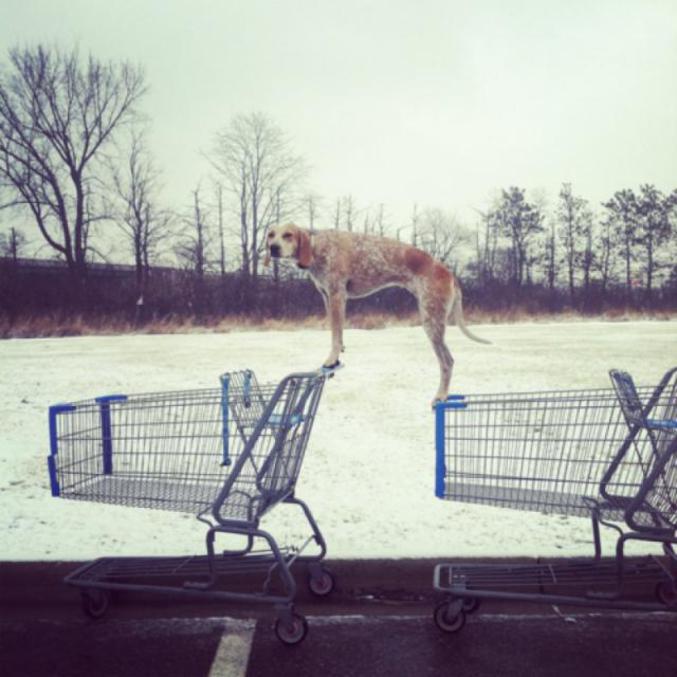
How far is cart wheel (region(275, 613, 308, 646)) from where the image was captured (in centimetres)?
263

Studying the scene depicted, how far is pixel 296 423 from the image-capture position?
2871 mm

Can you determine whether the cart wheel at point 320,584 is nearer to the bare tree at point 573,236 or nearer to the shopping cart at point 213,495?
the shopping cart at point 213,495

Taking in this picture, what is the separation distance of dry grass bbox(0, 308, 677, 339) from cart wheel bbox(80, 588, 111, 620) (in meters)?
2.46

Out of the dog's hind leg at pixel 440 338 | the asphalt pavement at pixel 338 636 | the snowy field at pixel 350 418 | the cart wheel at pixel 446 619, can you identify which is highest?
the dog's hind leg at pixel 440 338

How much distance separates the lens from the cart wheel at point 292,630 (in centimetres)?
263

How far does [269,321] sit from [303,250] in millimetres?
1623

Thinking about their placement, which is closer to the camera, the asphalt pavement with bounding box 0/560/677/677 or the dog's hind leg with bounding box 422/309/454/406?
the asphalt pavement with bounding box 0/560/677/677

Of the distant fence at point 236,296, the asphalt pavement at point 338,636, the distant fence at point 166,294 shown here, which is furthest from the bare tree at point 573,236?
the asphalt pavement at point 338,636

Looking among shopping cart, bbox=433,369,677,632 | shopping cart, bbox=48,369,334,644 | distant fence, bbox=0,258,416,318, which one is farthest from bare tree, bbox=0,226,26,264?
shopping cart, bbox=433,369,677,632

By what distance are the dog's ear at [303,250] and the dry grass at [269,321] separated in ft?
4.85

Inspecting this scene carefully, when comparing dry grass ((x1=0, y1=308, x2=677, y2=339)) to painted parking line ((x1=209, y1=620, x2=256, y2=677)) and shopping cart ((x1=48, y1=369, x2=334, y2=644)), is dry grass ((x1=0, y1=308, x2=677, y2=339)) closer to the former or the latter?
shopping cart ((x1=48, y1=369, x2=334, y2=644))

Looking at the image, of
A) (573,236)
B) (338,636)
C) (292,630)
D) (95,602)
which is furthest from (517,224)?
(95,602)

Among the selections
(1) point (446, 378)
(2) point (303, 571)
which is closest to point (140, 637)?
(2) point (303, 571)

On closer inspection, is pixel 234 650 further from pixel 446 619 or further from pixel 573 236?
pixel 573 236
